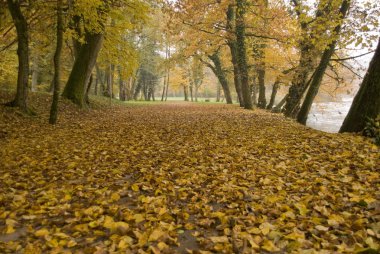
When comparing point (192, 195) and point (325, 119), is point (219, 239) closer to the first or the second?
point (192, 195)

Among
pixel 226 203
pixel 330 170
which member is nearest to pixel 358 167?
pixel 330 170

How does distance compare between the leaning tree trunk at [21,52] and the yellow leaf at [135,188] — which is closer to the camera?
the yellow leaf at [135,188]

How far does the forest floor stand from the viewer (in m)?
3.04

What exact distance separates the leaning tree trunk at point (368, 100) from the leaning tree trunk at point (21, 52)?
1137 centimetres

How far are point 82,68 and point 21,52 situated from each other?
4.82 m

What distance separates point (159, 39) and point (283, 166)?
1458 inches

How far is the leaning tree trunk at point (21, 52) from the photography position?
34.7 ft

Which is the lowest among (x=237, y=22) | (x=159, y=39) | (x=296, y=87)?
(x=296, y=87)

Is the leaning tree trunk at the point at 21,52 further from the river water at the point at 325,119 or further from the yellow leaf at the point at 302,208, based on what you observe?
the river water at the point at 325,119

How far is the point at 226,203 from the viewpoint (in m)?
4.06

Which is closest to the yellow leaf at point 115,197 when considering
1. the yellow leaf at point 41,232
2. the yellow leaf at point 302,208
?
the yellow leaf at point 41,232

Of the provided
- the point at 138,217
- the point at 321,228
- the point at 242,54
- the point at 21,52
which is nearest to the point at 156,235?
the point at 138,217

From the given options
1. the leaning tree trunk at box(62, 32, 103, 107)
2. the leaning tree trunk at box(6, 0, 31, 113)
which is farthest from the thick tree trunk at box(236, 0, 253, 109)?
the leaning tree trunk at box(6, 0, 31, 113)

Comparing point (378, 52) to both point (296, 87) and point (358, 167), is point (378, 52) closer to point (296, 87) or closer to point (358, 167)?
point (358, 167)
